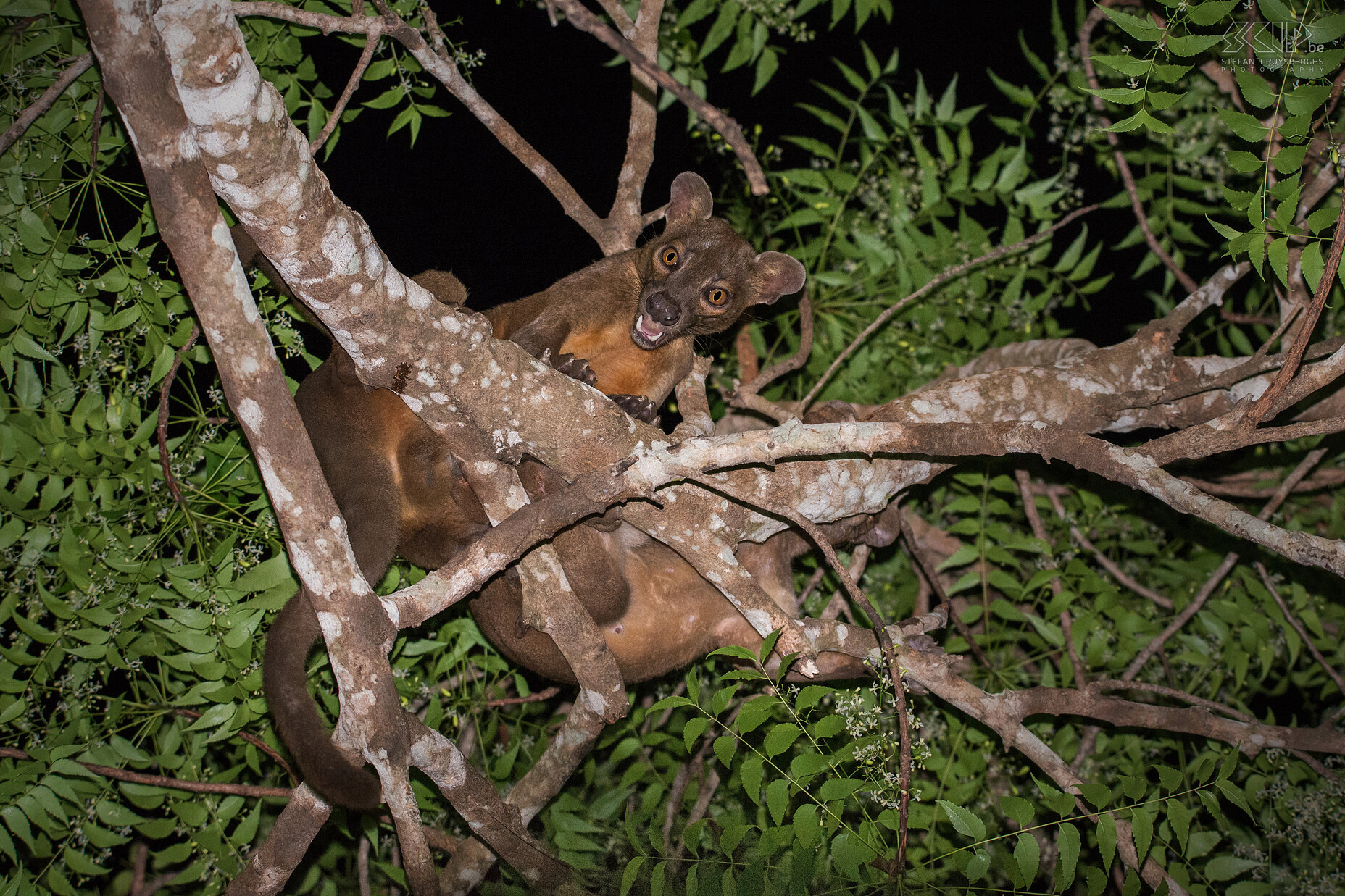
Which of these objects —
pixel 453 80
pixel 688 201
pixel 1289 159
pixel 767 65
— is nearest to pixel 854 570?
pixel 688 201

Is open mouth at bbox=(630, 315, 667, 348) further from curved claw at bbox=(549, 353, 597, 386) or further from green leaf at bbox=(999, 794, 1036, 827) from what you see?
green leaf at bbox=(999, 794, 1036, 827)

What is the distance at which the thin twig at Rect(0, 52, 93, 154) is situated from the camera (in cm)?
260

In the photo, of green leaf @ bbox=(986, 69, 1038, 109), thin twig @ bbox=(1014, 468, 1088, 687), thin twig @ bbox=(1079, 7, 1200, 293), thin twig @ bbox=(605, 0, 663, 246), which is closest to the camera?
thin twig @ bbox=(605, 0, 663, 246)

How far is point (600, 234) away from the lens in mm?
3865

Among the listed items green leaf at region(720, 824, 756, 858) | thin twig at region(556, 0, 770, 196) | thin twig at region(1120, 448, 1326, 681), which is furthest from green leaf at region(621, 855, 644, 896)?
thin twig at region(1120, 448, 1326, 681)

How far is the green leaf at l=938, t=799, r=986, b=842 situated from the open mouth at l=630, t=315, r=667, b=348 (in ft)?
6.88

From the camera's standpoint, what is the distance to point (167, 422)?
2.88 metres

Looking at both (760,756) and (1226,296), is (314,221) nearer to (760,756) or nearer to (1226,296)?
(760,756)

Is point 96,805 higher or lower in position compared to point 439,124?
lower

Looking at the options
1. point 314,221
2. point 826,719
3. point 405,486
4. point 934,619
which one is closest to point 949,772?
point 934,619

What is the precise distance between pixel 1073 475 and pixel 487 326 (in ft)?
10.1

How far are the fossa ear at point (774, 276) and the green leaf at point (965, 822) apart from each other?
8.02 ft

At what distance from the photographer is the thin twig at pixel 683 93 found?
1648mm

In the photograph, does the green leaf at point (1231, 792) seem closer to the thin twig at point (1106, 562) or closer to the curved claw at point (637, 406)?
the thin twig at point (1106, 562)
